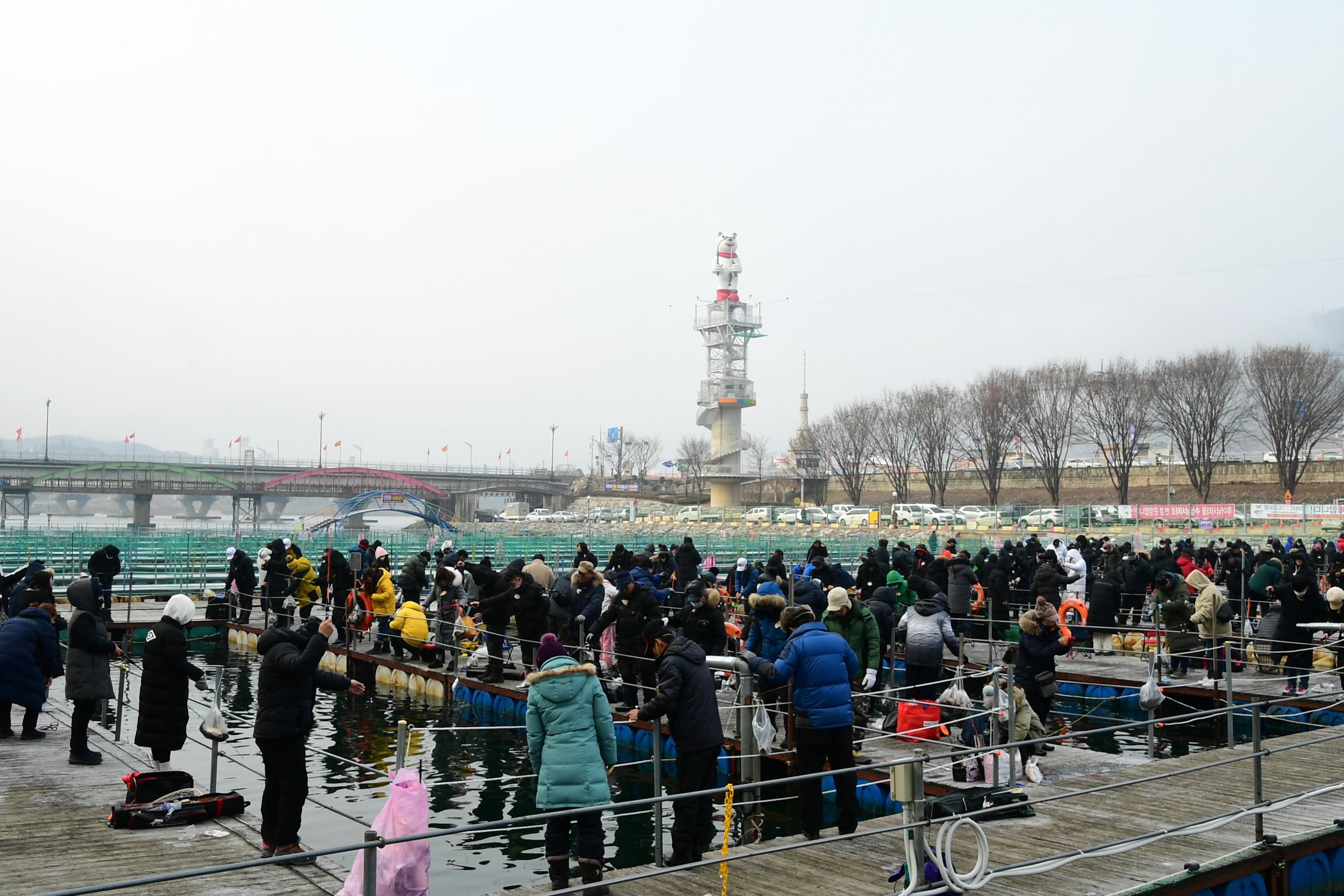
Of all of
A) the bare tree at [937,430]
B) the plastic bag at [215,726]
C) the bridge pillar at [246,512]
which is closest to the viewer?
the plastic bag at [215,726]

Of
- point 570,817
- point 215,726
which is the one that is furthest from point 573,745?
point 215,726

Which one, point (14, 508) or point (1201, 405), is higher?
point (1201, 405)

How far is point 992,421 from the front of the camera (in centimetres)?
7394

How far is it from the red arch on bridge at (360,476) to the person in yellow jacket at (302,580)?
72106 mm

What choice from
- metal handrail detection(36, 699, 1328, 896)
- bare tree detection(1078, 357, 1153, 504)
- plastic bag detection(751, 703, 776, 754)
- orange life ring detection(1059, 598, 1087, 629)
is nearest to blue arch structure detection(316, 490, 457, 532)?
orange life ring detection(1059, 598, 1087, 629)

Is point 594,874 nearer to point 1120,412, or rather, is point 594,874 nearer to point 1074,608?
point 1074,608

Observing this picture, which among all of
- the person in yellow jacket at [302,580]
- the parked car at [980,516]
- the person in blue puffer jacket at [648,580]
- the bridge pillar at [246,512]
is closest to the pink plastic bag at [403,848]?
the person in blue puffer jacket at [648,580]

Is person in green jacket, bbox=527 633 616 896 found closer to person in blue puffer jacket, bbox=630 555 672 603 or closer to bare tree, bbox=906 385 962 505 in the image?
person in blue puffer jacket, bbox=630 555 672 603

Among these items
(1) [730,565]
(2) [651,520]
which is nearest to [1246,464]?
(2) [651,520]

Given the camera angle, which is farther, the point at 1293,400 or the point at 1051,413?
the point at 1051,413

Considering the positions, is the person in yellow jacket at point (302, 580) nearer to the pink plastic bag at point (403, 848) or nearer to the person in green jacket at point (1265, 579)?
the pink plastic bag at point (403, 848)

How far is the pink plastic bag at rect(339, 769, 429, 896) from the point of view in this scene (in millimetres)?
6691

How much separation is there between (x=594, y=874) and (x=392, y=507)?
4239 centimetres

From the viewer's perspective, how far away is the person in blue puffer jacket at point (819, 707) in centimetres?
840
